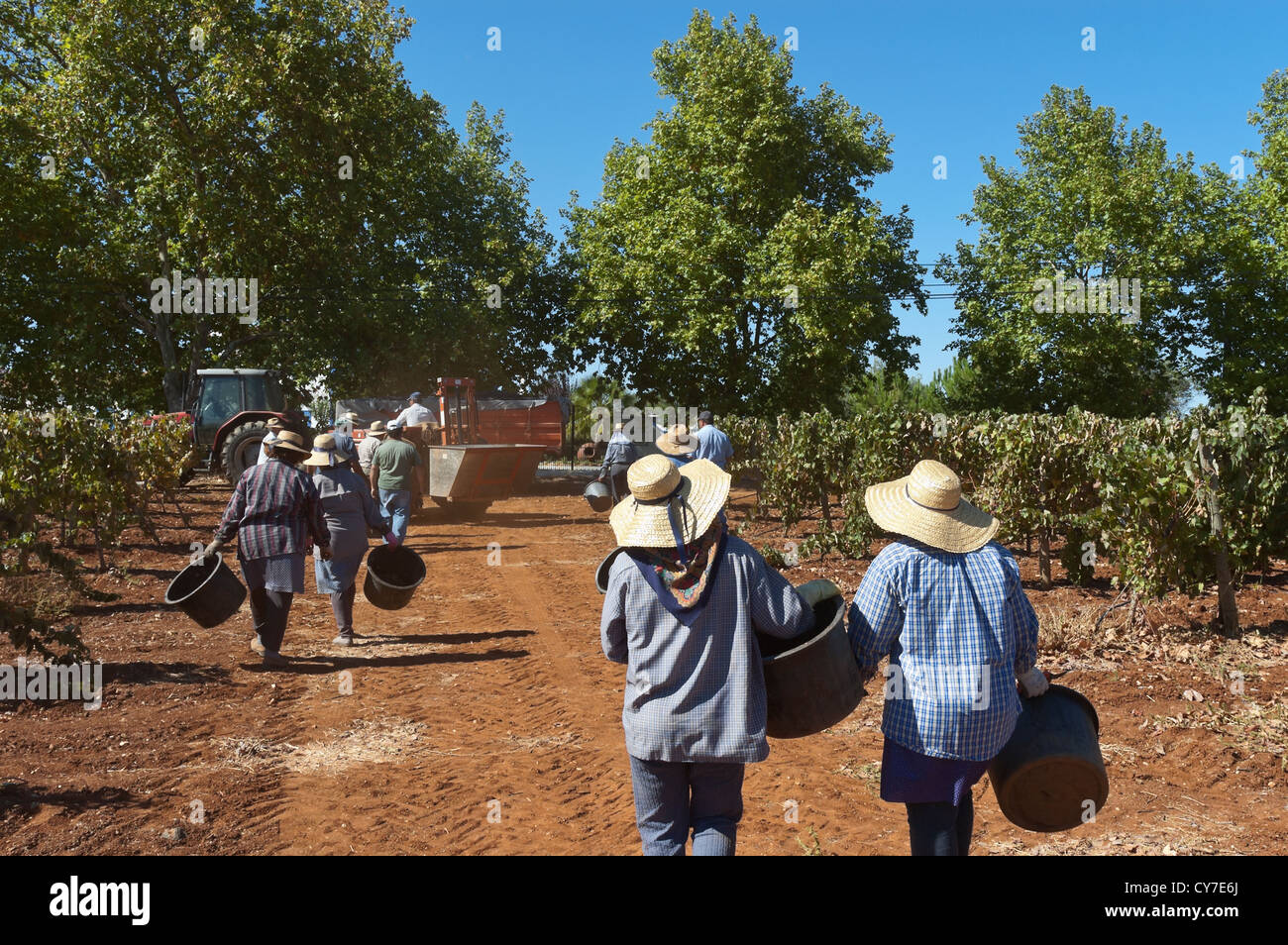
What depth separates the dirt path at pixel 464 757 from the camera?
4598 mm

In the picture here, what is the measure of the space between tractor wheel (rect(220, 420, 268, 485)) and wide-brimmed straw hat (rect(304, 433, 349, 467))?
1252 cm

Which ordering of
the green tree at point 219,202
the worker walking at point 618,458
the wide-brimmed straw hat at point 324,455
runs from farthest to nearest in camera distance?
1. the green tree at point 219,202
2. the worker walking at point 618,458
3. the wide-brimmed straw hat at point 324,455

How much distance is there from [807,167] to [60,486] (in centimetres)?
2635

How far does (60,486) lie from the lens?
11.9 m

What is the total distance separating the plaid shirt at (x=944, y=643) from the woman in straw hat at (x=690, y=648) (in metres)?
0.26

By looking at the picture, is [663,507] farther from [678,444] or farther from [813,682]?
[678,444]

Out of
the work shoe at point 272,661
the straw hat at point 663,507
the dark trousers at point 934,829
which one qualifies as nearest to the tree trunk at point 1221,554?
the dark trousers at point 934,829

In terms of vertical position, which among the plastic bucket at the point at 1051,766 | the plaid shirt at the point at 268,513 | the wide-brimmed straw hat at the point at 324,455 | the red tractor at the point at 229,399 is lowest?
the plastic bucket at the point at 1051,766

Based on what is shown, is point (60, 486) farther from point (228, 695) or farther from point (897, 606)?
point (897, 606)

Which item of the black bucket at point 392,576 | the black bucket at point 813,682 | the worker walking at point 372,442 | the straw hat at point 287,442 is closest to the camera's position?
the black bucket at point 813,682

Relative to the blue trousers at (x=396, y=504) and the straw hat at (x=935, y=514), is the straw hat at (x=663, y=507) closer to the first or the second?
the straw hat at (x=935, y=514)

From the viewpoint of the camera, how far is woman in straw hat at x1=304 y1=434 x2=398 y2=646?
8.02 meters
